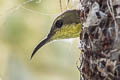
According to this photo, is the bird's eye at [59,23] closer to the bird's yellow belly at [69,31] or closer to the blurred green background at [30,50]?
the bird's yellow belly at [69,31]

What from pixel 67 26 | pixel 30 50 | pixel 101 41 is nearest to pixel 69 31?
pixel 67 26

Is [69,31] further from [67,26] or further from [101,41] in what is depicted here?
[101,41]

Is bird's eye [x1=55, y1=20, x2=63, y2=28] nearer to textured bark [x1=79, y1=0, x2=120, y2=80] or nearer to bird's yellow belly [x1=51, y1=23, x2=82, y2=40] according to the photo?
bird's yellow belly [x1=51, y1=23, x2=82, y2=40]

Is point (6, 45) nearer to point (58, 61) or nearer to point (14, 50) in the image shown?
point (14, 50)

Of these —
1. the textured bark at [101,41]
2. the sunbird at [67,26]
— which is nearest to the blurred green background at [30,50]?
the sunbird at [67,26]

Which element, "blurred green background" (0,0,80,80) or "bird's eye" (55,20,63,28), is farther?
"blurred green background" (0,0,80,80)

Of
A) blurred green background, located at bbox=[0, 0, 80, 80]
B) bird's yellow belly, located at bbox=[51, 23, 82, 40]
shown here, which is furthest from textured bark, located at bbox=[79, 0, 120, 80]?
blurred green background, located at bbox=[0, 0, 80, 80]
